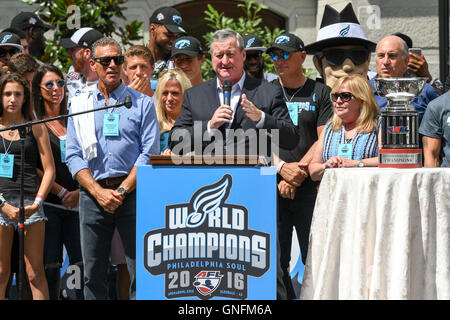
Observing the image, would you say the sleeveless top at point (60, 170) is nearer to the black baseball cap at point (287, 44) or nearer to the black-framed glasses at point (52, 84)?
the black-framed glasses at point (52, 84)

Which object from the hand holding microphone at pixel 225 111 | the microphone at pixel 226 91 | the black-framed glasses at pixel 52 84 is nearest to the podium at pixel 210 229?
the hand holding microphone at pixel 225 111

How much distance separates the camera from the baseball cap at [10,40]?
7.83 meters

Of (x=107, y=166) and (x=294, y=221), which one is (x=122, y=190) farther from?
(x=294, y=221)

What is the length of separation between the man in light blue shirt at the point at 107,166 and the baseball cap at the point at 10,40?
223 cm

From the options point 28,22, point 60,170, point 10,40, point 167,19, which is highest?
point 28,22

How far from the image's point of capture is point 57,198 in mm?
6434

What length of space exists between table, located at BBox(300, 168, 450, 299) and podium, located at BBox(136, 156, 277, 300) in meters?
0.48

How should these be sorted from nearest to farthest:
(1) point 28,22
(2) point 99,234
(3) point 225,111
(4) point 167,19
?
(3) point 225,111 < (2) point 99,234 < (4) point 167,19 < (1) point 28,22

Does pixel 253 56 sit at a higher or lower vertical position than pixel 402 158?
higher

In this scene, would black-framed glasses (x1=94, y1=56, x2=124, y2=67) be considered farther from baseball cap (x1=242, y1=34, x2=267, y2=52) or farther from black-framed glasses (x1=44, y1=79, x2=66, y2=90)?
baseball cap (x1=242, y1=34, x2=267, y2=52)

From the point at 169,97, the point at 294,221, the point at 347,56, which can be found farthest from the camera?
the point at 347,56

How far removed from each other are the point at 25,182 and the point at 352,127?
102 inches

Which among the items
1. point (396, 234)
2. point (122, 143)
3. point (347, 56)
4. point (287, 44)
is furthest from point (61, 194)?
point (396, 234)

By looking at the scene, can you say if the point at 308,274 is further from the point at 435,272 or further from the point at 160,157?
the point at 160,157
